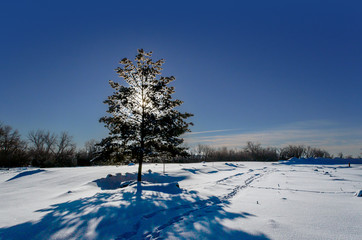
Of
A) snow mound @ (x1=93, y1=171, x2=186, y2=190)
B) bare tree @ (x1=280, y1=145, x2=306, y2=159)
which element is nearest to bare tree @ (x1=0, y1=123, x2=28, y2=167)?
snow mound @ (x1=93, y1=171, x2=186, y2=190)

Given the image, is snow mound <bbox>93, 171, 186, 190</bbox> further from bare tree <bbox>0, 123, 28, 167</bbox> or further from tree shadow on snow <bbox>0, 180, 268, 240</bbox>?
bare tree <bbox>0, 123, 28, 167</bbox>

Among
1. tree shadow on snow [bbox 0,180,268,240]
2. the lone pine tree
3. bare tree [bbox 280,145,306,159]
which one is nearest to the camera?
tree shadow on snow [bbox 0,180,268,240]

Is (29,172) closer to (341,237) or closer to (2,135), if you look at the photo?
(341,237)

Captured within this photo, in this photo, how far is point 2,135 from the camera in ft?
127

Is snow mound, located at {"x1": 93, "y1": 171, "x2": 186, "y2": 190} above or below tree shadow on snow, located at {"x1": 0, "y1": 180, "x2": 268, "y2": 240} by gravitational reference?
below

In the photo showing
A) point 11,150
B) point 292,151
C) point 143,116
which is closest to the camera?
point 143,116

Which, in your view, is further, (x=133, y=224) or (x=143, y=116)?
(x=143, y=116)

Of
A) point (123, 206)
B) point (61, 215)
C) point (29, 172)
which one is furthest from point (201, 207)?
point (29, 172)

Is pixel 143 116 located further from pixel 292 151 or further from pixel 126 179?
pixel 292 151

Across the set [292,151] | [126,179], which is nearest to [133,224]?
[126,179]

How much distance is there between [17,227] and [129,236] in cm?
248

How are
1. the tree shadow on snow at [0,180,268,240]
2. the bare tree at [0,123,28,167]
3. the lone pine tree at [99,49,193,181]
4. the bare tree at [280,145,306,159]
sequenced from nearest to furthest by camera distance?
the tree shadow on snow at [0,180,268,240] < the lone pine tree at [99,49,193,181] < the bare tree at [0,123,28,167] < the bare tree at [280,145,306,159]

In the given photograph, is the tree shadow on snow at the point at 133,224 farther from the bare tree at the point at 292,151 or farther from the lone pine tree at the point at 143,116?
the bare tree at the point at 292,151

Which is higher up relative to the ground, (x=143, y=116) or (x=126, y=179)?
(x=143, y=116)
